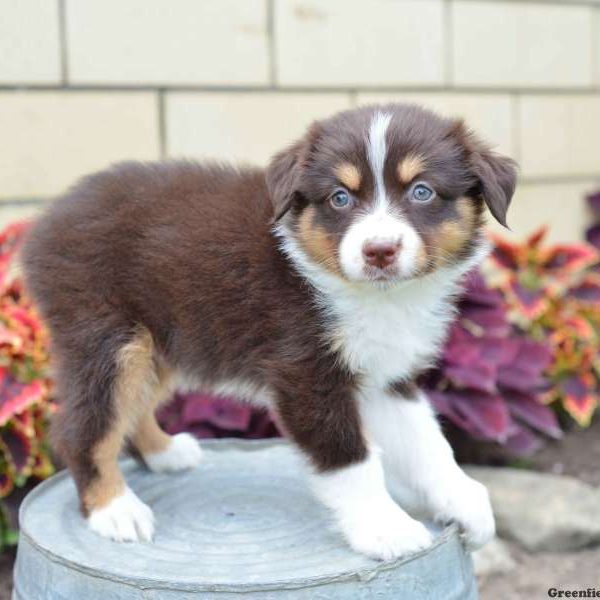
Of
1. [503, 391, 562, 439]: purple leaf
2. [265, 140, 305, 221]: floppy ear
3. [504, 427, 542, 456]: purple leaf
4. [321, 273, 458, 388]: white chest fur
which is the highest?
[265, 140, 305, 221]: floppy ear

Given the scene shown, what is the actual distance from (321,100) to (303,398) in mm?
3645

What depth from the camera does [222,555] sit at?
310 centimetres

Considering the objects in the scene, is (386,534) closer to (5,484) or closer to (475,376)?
(5,484)

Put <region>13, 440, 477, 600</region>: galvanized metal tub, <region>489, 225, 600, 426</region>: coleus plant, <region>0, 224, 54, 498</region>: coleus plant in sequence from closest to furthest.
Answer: <region>13, 440, 477, 600</region>: galvanized metal tub < <region>0, 224, 54, 498</region>: coleus plant < <region>489, 225, 600, 426</region>: coleus plant

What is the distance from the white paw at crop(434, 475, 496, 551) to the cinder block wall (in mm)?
3179

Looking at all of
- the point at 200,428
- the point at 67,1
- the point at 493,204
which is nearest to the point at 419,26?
the point at 67,1

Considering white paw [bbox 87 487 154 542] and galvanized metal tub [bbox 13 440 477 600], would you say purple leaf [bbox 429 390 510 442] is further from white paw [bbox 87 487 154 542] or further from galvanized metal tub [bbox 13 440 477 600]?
white paw [bbox 87 487 154 542]

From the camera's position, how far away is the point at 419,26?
22.7 feet

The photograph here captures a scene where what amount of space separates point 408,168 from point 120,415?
4.43ft

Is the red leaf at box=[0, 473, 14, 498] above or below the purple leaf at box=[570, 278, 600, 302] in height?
below

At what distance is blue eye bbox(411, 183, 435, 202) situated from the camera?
3141 millimetres

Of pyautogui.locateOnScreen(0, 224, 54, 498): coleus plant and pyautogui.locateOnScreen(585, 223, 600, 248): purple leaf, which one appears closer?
pyautogui.locateOnScreen(0, 224, 54, 498): coleus plant

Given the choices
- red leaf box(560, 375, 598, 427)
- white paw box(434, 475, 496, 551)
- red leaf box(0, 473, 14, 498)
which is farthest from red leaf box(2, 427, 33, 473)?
red leaf box(560, 375, 598, 427)

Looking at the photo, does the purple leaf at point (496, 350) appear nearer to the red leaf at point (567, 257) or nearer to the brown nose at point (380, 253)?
the red leaf at point (567, 257)
